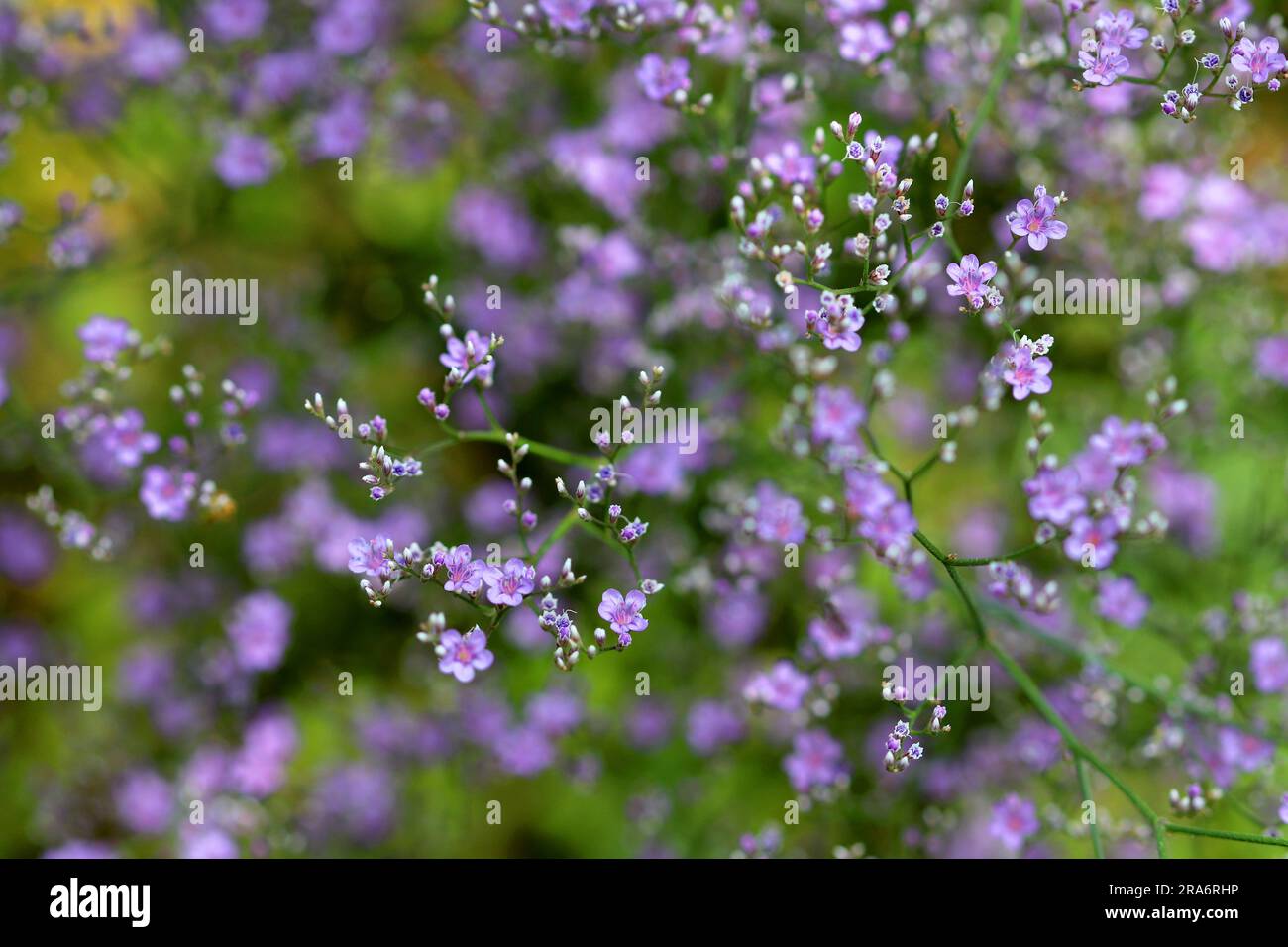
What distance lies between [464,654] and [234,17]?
2.86 m

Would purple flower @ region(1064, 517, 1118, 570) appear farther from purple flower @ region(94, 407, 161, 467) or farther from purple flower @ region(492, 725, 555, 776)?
purple flower @ region(94, 407, 161, 467)

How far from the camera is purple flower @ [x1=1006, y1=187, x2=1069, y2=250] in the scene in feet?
8.13

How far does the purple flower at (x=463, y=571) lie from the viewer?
98.0 inches

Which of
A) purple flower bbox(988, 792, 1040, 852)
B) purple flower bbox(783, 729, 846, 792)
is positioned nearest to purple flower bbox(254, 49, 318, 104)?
purple flower bbox(783, 729, 846, 792)

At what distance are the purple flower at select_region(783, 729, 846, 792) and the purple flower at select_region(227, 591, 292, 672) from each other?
2.04 m

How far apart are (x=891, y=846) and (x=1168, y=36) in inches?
112

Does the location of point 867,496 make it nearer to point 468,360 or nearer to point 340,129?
point 468,360

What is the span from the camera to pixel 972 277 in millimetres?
2510

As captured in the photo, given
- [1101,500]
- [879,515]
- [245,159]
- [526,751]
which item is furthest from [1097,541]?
[245,159]

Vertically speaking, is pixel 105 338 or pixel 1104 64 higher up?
pixel 1104 64

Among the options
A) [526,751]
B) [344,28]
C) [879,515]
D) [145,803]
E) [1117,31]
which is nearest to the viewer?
[1117,31]

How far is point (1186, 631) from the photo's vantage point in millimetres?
3758
